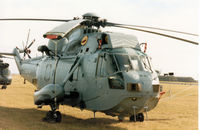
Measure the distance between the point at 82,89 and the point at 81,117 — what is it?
9.26ft

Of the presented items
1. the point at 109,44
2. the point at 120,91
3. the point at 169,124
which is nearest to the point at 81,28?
the point at 109,44

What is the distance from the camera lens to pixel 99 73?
8562mm

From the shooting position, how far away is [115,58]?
326 inches

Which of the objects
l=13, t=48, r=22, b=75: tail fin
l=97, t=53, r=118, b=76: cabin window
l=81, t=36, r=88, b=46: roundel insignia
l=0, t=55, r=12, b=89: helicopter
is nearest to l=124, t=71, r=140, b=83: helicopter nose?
l=97, t=53, r=118, b=76: cabin window

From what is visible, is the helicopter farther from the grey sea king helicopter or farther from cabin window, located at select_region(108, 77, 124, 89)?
cabin window, located at select_region(108, 77, 124, 89)

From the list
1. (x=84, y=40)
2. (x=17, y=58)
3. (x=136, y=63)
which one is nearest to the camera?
(x=136, y=63)

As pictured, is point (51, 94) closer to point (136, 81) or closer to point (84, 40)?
point (84, 40)

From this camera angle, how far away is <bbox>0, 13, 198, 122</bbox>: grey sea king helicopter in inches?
301

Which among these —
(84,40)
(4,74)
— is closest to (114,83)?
(84,40)

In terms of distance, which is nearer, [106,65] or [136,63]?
[136,63]

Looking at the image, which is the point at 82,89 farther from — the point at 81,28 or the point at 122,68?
the point at 81,28

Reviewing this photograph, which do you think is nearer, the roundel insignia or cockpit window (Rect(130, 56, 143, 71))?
cockpit window (Rect(130, 56, 143, 71))

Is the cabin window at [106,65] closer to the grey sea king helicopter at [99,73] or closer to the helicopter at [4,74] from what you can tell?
the grey sea king helicopter at [99,73]

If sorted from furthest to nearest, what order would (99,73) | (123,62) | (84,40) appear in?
(84,40)
(99,73)
(123,62)
